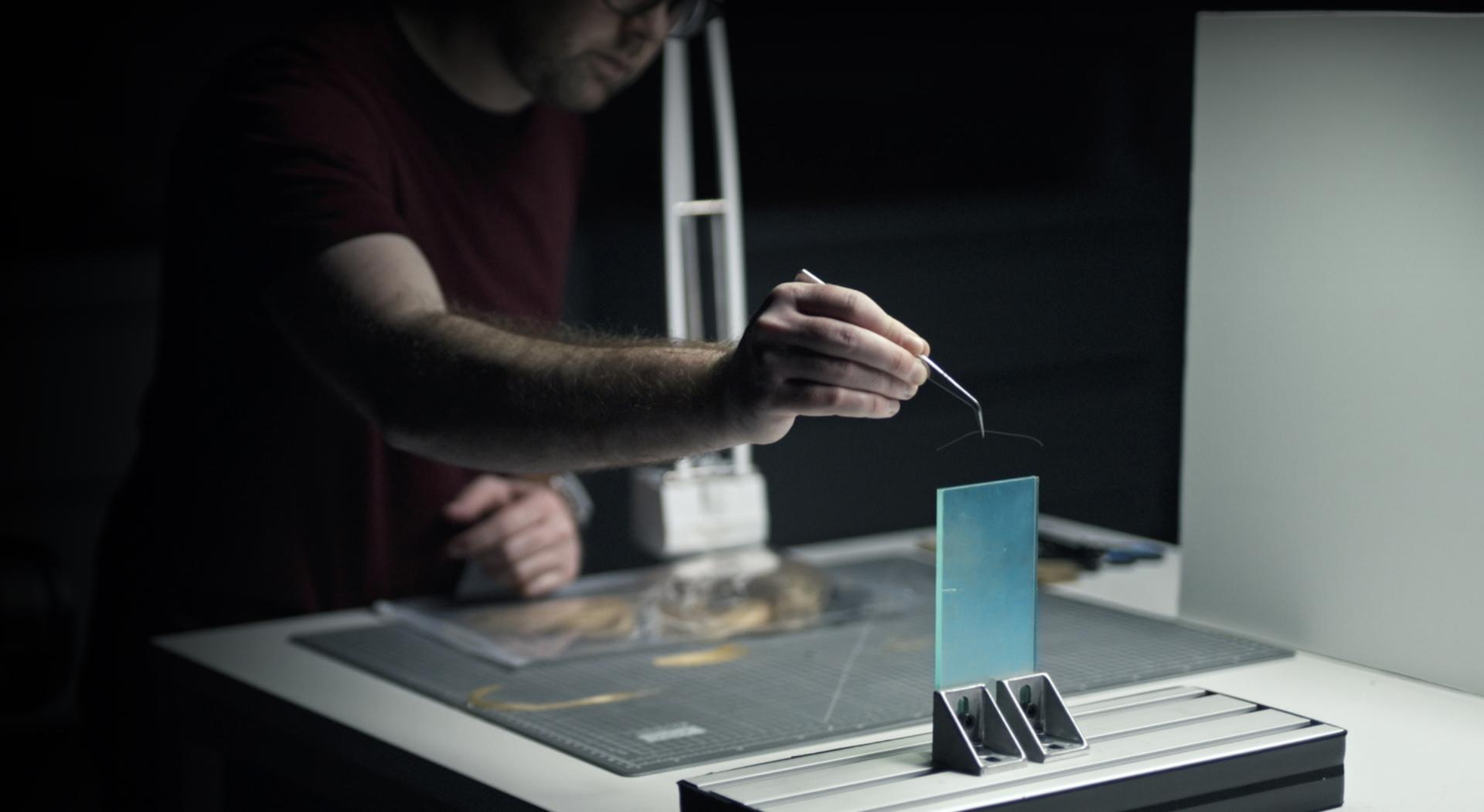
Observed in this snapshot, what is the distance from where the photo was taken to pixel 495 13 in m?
2.15

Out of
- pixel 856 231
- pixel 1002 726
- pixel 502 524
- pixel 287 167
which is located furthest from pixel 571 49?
pixel 856 231

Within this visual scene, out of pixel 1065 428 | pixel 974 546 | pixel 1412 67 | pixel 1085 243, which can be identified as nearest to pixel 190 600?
pixel 974 546

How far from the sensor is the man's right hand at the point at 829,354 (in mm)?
1170

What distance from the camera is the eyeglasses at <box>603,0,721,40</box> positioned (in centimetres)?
183

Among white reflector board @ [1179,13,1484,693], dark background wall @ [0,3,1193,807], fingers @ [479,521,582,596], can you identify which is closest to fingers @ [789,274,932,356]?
white reflector board @ [1179,13,1484,693]

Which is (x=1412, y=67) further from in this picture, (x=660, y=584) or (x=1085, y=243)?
(x=1085, y=243)

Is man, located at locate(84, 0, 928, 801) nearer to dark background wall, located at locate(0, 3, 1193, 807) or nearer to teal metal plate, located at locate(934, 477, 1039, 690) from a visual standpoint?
teal metal plate, located at locate(934, 477, 1039, 690)

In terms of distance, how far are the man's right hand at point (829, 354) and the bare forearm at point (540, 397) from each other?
0.27 ft

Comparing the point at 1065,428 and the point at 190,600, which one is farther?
the point at 1065,428

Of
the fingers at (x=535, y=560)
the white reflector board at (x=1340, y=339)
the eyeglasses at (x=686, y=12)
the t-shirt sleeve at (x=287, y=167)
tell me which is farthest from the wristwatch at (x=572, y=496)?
the white reflector board at (x=1340, y=339)

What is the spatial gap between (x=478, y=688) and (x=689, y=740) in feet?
0.80

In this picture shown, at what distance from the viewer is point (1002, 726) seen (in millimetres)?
1173

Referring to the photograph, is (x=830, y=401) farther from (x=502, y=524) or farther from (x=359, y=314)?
(x=502, y=524)

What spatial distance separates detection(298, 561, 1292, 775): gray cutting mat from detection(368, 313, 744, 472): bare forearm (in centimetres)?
19
